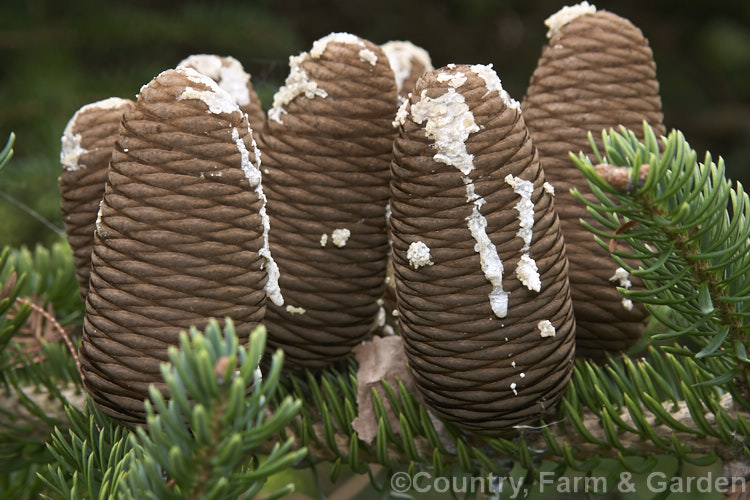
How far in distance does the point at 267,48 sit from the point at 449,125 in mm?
1295

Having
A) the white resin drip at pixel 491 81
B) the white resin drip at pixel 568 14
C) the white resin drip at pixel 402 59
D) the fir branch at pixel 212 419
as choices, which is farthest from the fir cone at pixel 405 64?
the fir branch at pixel 212 419

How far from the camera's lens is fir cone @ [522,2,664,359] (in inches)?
25.4

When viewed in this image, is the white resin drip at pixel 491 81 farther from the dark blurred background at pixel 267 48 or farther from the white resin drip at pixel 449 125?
the dark blurred background at pixel 267 48

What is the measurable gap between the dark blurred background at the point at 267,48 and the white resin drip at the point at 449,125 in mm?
828

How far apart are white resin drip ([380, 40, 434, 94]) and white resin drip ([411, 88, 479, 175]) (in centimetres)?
27

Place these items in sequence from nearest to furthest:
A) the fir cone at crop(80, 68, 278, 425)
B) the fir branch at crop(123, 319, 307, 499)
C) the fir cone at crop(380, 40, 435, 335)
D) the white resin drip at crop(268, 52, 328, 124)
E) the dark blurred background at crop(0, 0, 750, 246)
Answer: the fir branch at crop(123, 319, 307, 499) → the fir cone at crop(80, 68, 278, 425) → the white resin drip at crop(268, 52, 328, 124) → the fir cone at crop(380, 40, 435, 335) → the dark blurred background at crop(0, 0, 750, 246)

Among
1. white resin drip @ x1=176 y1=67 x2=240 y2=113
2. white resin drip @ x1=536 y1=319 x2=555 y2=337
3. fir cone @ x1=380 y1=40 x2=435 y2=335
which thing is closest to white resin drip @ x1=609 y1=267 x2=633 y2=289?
white resin drip @ x1=536 y1=319 x2=555 y2=337

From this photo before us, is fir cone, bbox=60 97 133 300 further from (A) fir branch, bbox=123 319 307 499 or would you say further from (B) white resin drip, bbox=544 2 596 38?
(B) white resin drip, bbox=544 2 596 38

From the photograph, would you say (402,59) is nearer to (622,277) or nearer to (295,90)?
(295,90)

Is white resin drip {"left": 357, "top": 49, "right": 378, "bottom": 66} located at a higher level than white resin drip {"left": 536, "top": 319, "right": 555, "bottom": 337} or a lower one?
higher

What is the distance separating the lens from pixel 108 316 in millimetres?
529

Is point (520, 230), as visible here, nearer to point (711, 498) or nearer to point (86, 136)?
point (86, 136)

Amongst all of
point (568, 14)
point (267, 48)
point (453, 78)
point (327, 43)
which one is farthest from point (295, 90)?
point (267, 48)

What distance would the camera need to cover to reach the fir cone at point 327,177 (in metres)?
0.62
